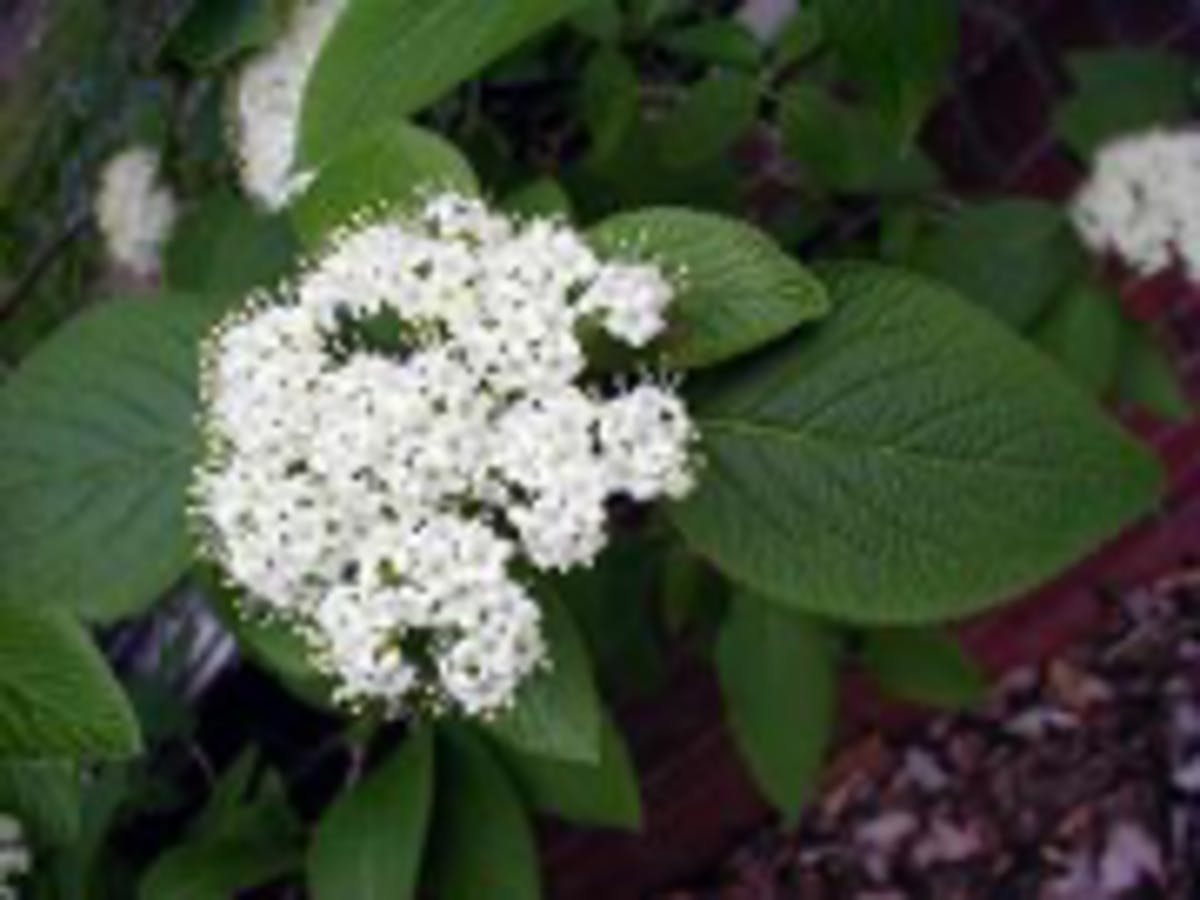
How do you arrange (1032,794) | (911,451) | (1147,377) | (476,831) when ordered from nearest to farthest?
(911,451)
(476,831)
(1147,377)
(1032,794)

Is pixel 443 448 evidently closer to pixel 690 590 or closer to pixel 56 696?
pixel 56 696

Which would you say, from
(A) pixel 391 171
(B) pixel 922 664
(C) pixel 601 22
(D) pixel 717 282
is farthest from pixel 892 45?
(B) pixel 922 664

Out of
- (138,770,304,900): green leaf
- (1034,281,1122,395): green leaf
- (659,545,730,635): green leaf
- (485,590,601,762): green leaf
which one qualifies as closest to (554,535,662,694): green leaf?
(659,545,730,635): green leaf

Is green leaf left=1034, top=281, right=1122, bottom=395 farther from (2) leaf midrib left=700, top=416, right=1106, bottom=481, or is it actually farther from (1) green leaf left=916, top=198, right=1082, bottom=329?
(2) leaf midrib left=700, top=416, right=1106, bottom=481

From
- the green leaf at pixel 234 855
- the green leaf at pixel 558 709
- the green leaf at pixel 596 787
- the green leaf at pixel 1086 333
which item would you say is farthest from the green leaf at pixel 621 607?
the green leaf at pixel 558 709

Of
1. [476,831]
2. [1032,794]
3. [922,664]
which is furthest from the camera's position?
[1032,794]

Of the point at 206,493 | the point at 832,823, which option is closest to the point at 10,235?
the point at 206,493

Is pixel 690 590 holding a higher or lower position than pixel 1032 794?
higher

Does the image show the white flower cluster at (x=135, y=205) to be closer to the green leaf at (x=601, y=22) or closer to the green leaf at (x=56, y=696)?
the green leaf at (x=601, y=22)
